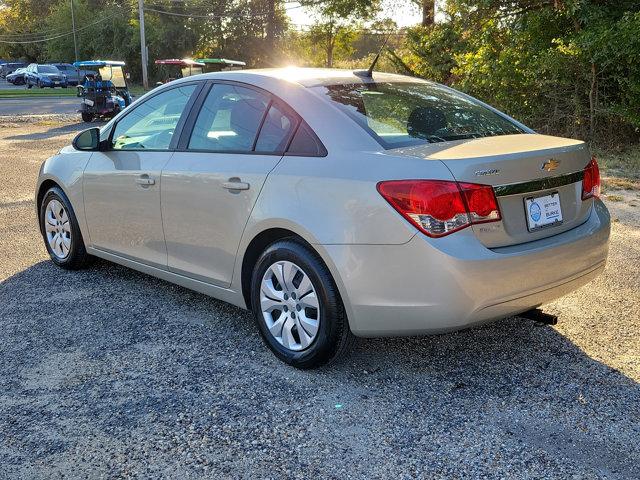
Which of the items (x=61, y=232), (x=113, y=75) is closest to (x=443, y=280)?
(x=61, y=232)

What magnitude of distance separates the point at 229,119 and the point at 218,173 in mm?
392

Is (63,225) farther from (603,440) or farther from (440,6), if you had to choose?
(440,6)

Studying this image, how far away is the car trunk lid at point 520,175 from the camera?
3.14 meters

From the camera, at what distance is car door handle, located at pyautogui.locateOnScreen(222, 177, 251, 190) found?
3761 millimetres

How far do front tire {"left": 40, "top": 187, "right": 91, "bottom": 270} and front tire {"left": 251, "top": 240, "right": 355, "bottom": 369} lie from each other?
2215 millimetres

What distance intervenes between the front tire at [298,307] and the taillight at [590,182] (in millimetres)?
1536

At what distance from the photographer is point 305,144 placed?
11.8 feet

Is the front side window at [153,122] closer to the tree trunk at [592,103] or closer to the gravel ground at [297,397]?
the gravel ground at [297,397]

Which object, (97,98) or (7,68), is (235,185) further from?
(7,68)

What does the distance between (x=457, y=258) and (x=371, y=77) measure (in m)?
1.65

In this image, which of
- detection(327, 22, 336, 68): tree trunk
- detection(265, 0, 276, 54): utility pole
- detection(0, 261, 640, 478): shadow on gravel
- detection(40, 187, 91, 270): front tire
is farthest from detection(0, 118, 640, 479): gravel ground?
detection(265, 0, 276, 54): utility pole

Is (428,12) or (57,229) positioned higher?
(428,12)

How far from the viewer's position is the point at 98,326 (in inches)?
171

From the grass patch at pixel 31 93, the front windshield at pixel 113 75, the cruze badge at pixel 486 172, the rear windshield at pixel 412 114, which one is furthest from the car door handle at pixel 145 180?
the grass patch at pixel 31 93
